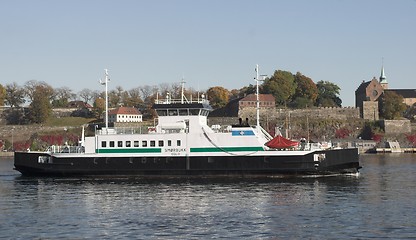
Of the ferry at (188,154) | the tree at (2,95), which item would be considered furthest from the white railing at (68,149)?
the tree at (2,95)

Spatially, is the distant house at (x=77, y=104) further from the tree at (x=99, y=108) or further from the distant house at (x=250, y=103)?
the distant house at (x=250, y=103)

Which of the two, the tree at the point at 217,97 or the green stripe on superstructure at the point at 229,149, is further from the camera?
the tree at the point at 217,97

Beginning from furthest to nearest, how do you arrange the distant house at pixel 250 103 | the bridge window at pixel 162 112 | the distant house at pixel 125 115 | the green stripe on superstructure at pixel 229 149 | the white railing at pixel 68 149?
the distant house at pixel 125 115 → the distant house at pixel 250 103 → the bridge window at pixel 162 112 → the white railing at pixel 68 149 → the green stripe on superstructure at pixel 229 149

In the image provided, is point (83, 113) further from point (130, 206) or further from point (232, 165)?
point (130, 206)

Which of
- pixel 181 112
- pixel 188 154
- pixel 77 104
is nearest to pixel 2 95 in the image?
pixel 77 104

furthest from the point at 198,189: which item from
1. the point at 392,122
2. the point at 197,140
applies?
the point at 392,122

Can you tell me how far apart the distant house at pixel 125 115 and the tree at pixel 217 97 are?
19.6 m

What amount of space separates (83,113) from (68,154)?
101652mm

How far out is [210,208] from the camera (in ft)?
108

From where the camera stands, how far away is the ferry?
4772 cm

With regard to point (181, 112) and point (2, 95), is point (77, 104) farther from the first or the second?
point (181, 112)

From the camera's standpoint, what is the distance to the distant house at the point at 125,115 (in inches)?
5354

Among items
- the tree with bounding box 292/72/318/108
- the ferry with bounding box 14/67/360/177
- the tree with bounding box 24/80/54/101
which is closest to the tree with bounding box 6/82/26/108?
the tree with bounding box 24/80/54/101

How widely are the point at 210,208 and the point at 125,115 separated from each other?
10613 centimetres
